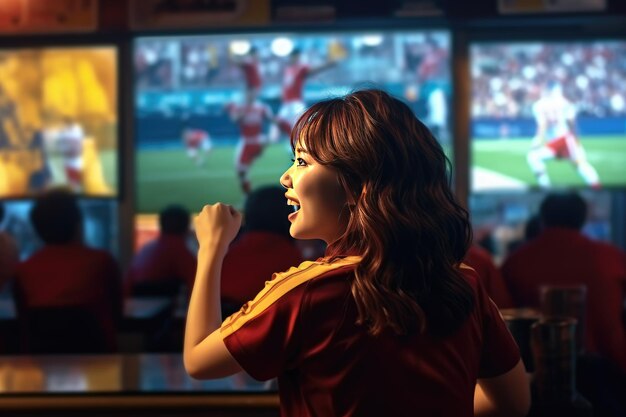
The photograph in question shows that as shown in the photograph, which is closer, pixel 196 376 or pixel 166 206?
pixel 196 376

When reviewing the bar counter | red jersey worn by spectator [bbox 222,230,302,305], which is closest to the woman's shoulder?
the bar counter

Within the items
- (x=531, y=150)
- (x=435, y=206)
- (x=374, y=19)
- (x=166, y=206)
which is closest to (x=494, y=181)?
(x=531, y=150)

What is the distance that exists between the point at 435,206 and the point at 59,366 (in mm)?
1564

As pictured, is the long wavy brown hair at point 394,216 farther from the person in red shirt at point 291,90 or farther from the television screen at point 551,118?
the person in red shirt at point 291,90

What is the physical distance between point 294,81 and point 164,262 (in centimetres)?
119

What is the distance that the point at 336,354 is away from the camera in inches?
50.0

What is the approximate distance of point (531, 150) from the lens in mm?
4891

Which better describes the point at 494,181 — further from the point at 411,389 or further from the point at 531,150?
the point at 411,389

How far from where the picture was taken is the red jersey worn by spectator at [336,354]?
4.16 ft

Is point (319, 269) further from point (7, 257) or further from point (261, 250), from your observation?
point (7, 257)

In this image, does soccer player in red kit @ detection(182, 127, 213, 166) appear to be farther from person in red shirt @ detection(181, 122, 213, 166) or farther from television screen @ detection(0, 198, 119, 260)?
television screen @ detection(0, 198, 119, 260)

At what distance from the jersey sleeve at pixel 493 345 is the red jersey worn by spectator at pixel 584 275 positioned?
243 cm

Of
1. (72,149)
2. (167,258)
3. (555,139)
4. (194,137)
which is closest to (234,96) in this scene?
(194,137)

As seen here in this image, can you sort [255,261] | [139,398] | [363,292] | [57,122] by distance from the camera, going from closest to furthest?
[363,292] < [139,398] < [255,261] < [57,122]
